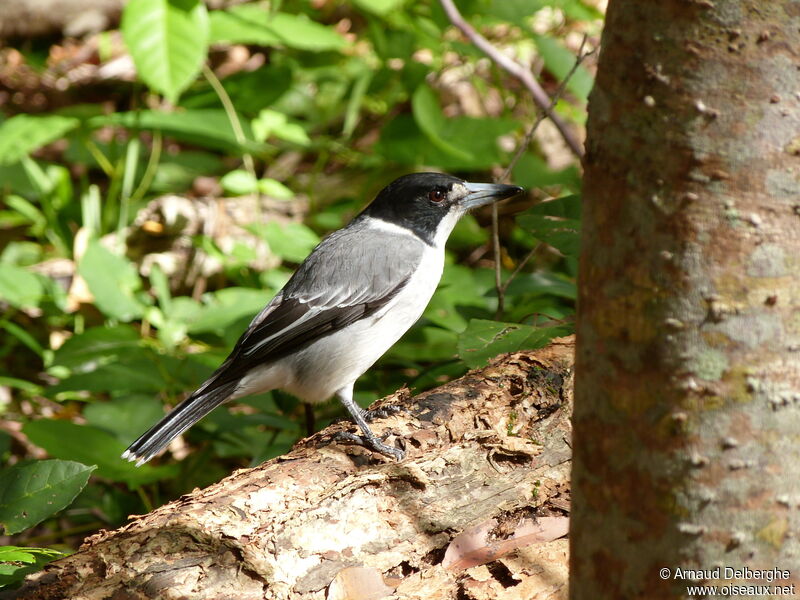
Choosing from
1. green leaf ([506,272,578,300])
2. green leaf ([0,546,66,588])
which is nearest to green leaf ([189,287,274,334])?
green leaf ([506,272,578,300])

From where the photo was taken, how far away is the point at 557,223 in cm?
369

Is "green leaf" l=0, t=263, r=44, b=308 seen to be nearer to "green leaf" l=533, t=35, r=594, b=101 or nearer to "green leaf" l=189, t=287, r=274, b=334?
"green leaf" l=189, t=287, r=274, b=334

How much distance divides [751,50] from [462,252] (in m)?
5.14

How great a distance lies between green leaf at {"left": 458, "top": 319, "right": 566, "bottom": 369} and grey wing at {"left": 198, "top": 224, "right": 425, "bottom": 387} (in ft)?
2.19

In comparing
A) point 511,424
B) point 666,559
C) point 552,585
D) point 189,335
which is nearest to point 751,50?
point 666,559

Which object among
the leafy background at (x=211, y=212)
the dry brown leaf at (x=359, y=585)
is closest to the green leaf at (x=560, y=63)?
the leafy background at (x=211, y=212)

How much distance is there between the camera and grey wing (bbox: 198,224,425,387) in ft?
12.8

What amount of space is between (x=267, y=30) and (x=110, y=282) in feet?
6.23

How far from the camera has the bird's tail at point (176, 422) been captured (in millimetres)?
3508

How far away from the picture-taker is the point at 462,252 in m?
6.67

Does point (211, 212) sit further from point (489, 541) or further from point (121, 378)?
point (489, 541)

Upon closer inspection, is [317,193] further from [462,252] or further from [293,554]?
[293,554]

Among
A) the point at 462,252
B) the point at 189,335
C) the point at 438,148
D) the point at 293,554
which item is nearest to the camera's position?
the point at 293,554

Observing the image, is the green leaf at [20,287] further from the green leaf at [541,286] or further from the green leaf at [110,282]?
the green leaf at [541,286]
